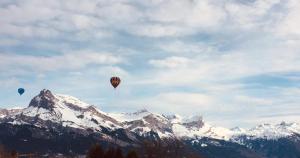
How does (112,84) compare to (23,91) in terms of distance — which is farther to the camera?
(23,91)

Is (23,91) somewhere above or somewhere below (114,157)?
above

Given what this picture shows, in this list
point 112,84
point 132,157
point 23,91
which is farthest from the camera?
point 23,91

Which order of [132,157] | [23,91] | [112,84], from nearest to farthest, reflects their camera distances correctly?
1. [112,84]
2. [132,157]
3. [23,91]

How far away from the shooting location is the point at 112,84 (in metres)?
167

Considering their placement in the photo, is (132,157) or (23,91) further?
(23,91)

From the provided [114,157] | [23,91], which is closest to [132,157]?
[114,157]

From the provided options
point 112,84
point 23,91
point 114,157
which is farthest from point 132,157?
point 23,91

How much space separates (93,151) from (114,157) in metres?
8.33

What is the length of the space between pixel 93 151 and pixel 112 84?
24.2m

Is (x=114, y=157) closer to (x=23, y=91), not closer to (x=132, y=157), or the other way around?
(x=132, y=157)

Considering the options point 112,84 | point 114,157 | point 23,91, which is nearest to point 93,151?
point 114,157

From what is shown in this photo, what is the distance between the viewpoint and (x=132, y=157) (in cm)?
18138

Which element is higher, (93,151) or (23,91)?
(23,91)

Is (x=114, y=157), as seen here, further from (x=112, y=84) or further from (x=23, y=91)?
(x=23, y=91)
